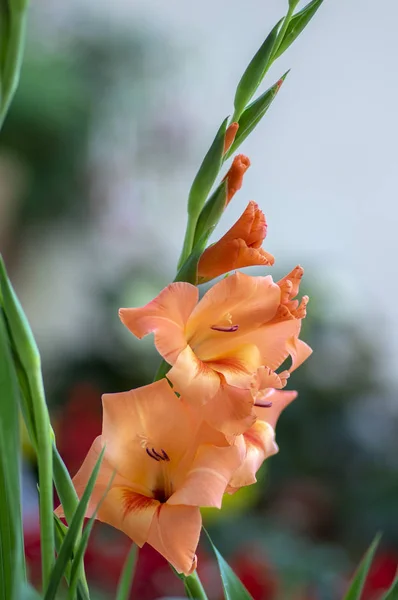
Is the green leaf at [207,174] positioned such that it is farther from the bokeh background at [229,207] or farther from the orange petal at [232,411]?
the bokeh background at [229,207]

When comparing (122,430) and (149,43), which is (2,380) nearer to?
(122,430)

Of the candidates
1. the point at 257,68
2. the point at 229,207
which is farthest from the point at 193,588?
the point at 229,207

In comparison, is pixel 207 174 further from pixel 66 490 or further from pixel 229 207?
pixel 229 207

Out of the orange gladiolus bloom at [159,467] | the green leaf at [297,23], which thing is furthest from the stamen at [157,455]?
the green leaf at [297,23]

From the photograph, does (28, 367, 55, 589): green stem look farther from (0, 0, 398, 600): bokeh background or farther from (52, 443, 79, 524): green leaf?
(0, 0, 398, 600): bokeh background

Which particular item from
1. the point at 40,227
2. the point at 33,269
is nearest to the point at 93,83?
the point at 40,227

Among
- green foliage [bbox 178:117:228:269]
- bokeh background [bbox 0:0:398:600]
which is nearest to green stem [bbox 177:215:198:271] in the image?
green foliage [bbox 178:117:228:269]
